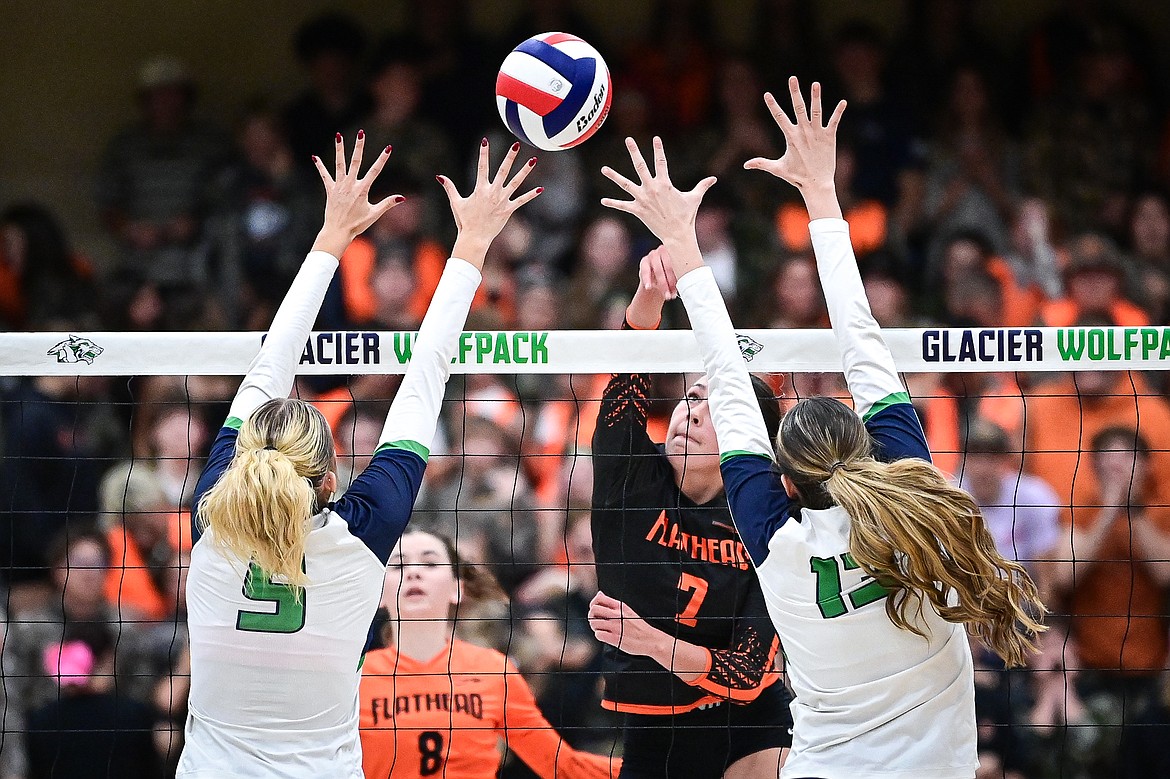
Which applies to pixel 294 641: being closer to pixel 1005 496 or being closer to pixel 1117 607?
pixel 1005 496

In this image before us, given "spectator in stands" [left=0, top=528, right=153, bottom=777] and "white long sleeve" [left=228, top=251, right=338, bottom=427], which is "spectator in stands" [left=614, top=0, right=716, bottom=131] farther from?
"white long sleeve" [left=228, top=251, right=338, bottom=427]

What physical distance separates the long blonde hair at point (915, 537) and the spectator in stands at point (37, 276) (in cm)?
592

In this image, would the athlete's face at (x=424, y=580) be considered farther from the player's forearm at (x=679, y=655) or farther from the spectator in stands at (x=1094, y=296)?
the spectator in stands at (x=1094, y=296)

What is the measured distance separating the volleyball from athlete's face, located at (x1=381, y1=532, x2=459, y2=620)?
1.61m

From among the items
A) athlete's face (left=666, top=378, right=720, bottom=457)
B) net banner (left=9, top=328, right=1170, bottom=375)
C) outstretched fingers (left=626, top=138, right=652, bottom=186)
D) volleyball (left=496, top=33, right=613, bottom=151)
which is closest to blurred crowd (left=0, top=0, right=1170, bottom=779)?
athlete's face (left=666, top=378, right=720, bottom=457)

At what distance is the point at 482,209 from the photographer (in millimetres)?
3301

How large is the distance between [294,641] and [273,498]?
1.12ft

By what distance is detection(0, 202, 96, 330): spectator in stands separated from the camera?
25.3ft

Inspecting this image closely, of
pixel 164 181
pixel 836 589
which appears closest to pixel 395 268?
pixel 164 181

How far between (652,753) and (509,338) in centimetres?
139

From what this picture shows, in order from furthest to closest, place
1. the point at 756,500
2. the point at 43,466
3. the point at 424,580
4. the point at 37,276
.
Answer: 1. the point at 37,276
2. the point at 43,466
3. the point at 424,580
4. the point at 756,500

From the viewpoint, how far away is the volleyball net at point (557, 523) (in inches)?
213

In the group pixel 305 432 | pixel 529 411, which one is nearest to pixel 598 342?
pixel 305 432

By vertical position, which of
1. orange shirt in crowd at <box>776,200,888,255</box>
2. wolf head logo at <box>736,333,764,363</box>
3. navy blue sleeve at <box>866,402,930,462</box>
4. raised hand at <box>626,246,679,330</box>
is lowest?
navy blue sleeve at <box>866,402,930,462</box>
